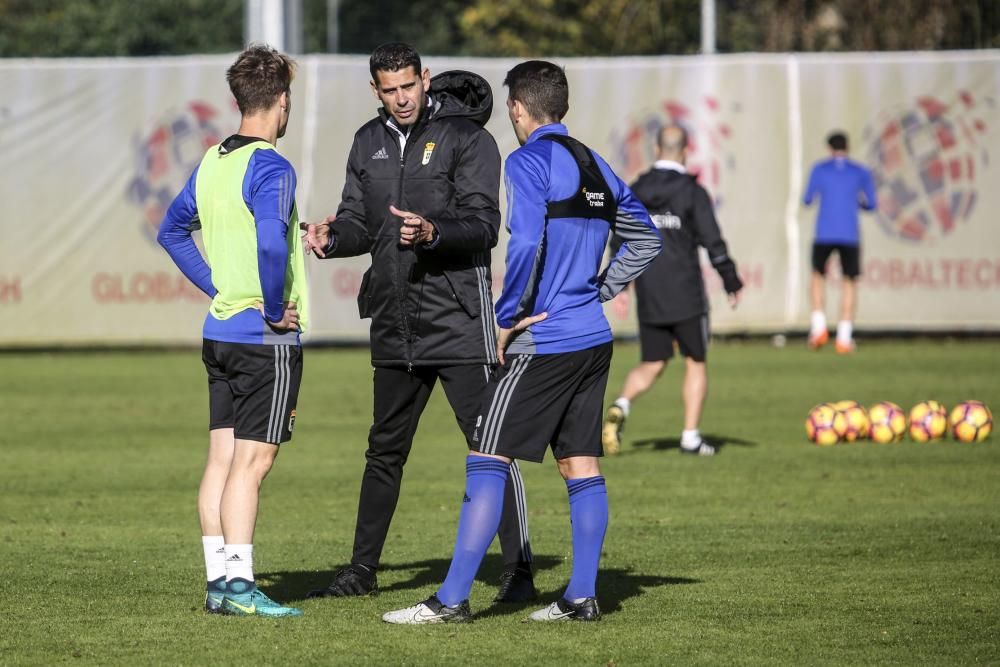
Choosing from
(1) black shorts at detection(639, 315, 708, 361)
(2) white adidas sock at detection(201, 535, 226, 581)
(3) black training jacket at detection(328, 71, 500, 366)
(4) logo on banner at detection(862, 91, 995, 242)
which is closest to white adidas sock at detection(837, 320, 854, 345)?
(4) logo on banner at detection(862, 91, 995, 242)

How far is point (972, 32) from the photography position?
2406 cm

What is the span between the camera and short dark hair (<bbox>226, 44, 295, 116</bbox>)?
6.21 metres

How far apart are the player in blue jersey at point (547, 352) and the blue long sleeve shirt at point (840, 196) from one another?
13.1m

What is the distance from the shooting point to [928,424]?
40.1 feet

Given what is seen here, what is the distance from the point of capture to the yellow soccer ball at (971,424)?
12094 mm

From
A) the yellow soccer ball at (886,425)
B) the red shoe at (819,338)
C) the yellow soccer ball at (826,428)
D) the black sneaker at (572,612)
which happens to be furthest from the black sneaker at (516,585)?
the red shoe at (819,338)

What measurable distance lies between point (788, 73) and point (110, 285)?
890cm

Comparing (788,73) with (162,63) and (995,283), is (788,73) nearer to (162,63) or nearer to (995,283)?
(995,283)

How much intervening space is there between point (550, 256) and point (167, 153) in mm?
14360

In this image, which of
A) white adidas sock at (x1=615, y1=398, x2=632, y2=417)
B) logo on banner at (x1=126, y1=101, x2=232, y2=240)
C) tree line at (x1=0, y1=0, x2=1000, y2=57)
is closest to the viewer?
white adidas sock at (x1=615, y1=398, x2=632, y2=417)

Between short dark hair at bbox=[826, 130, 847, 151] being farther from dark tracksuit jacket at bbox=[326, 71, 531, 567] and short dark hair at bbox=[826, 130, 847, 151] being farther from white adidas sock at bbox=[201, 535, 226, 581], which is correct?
white adidas sock at bbox=[201, 535, 226, 581]

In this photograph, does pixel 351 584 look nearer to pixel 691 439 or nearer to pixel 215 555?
pixel 215 555

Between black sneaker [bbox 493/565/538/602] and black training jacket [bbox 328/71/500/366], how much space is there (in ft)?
3.03

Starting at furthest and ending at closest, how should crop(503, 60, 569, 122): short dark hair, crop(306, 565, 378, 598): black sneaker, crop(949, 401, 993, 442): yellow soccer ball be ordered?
1. crop(949, 401, 993, 442): yellow soccer ball
2. crop(306, 565, 378, 598): black sneaker
3. crop(503, 60, 569, 122): short dark hair
